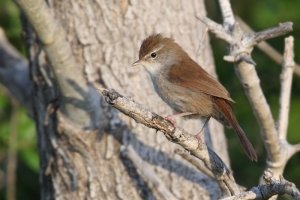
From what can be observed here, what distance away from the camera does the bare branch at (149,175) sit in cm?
523

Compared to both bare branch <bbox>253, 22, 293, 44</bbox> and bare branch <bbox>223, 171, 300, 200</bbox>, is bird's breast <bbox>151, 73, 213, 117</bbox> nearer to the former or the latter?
bare branch <bbox>253, 22, 293, 44</bbox>

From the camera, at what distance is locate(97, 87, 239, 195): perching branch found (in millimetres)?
4031

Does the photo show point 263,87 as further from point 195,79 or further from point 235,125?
point 235,125

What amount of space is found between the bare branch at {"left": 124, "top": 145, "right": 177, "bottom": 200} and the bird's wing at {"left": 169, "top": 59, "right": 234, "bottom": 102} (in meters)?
0.51

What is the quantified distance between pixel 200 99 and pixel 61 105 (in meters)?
0.91

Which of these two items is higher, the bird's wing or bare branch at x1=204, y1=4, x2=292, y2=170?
the bird's wing

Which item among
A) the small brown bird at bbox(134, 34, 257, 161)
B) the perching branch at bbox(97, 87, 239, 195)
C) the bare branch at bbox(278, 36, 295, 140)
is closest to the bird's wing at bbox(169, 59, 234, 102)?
the small brown bird at bbox(134, 34, 257, 161)

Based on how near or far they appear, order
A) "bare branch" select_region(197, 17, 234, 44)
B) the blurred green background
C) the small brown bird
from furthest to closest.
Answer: the blurred green background → the small brown bird → "bare branch" select_region(197, 17, 234, 44)

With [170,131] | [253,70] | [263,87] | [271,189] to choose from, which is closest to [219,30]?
[253,70]

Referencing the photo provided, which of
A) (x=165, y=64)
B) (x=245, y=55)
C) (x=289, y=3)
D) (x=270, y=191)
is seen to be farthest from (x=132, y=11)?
(x=289, y=3)

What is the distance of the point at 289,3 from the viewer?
807 centimetres

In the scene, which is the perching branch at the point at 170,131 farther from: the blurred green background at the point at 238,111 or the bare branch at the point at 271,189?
the blurred green background at the point at 238,111

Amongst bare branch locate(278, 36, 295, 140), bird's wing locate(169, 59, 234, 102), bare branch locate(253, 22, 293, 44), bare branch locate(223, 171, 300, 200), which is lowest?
bare branch locate(223, 171, 300, 200)

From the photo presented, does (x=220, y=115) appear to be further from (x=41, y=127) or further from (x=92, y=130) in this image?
(x=41, y=127)
